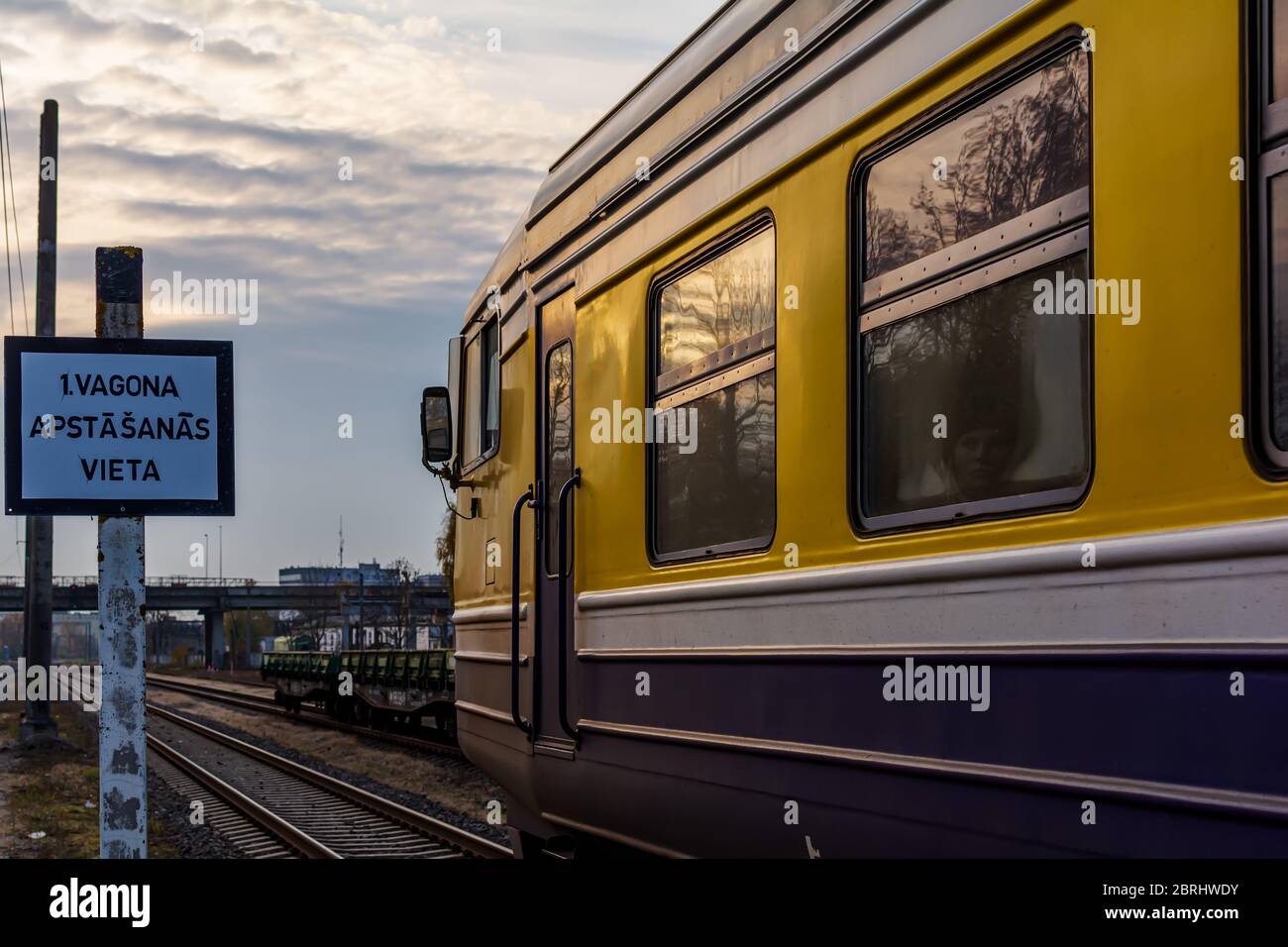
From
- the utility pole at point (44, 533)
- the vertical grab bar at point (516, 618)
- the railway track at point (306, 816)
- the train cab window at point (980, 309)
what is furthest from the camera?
the utility pole at point (44, 533)

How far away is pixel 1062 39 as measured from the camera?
3254 mm

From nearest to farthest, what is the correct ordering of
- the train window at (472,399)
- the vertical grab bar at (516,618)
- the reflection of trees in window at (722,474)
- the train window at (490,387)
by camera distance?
the reflection of trees in window at (722,474)
the vertical grab bar at (516,618)
the train window at (490,387)
the train window at (472,399)

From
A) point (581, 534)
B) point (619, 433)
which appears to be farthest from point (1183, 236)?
point (581, 534)

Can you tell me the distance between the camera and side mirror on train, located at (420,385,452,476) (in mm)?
8562

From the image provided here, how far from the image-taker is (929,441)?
3.75m

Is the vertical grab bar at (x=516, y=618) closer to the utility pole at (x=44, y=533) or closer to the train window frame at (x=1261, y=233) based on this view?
the train window frame at (x=1261, y=233)

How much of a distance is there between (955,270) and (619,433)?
221cm

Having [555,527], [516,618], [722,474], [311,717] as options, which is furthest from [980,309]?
[311,717]

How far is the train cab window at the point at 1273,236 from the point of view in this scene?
2.67 meters

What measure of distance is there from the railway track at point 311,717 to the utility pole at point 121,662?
8.94m

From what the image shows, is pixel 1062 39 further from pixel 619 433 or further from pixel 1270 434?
pixel 619 433

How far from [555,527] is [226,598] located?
9966 cm

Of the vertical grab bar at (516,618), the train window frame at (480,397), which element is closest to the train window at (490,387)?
the train window frame at (480,397)

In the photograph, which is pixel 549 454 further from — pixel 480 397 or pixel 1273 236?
pixel 1273 236
